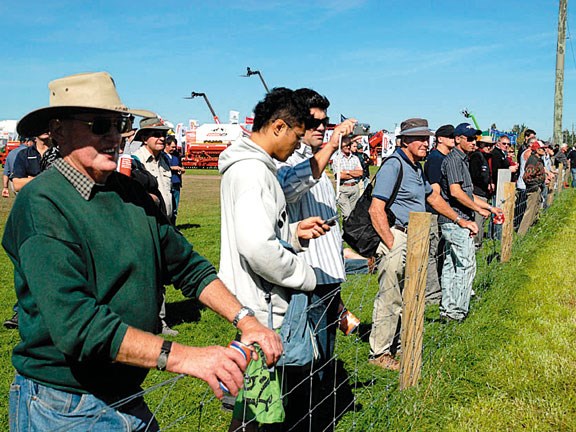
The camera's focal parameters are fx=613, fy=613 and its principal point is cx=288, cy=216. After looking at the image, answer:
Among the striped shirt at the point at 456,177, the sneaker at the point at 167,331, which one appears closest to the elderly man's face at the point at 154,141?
the sneaker at the point at 167,331

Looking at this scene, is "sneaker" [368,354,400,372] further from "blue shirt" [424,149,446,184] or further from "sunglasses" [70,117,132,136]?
"sunglasses" [70,117,132,136]

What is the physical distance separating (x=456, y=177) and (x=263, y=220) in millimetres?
4590

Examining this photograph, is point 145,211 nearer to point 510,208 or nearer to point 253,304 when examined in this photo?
point 253,304

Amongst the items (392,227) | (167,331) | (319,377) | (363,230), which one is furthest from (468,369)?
(167,331)

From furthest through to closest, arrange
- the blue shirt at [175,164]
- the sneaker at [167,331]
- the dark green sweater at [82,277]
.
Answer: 1. the blue shirt at [175,164]
2. the sneaker at [167,331]
3. the dark green sweater at [82,277]

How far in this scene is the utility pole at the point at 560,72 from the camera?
76.5 feet

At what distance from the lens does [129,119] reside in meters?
2.26

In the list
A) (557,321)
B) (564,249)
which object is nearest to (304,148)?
(557,321)

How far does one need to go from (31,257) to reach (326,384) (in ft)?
11.5

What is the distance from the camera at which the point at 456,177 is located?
6879mm

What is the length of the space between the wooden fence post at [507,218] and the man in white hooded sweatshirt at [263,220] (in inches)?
246

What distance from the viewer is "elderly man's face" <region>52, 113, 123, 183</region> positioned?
2.07 m

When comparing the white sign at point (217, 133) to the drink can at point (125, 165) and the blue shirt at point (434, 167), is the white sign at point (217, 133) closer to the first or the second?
the blue shirt at point (434, 167)

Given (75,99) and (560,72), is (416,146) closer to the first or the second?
(75,99)
